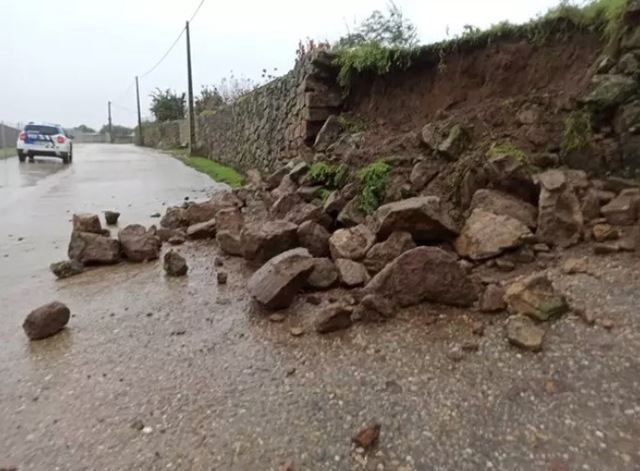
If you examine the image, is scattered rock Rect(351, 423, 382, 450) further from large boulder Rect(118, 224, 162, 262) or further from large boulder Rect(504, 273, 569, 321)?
large boulder Rect(118, 224, 162, 262)

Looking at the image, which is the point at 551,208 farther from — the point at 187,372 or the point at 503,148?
the point at 187,372

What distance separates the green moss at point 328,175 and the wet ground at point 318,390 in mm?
1933

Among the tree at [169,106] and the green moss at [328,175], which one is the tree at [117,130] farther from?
the green moss at [328,175]

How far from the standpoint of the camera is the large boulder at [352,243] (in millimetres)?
3379

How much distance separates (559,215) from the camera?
121 inches

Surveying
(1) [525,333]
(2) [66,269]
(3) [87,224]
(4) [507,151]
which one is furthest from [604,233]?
(3) [87,224]

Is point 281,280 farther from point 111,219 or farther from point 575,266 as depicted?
point 111,219

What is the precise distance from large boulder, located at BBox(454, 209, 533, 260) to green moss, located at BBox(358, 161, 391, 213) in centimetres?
98

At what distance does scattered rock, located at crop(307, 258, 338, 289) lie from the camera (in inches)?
125

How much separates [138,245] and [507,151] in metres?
3.44

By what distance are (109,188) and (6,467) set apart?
9.16 meters

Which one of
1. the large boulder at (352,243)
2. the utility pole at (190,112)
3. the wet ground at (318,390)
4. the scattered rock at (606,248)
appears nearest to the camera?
the wet ground at (318,390)

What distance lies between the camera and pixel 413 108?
5.71 m

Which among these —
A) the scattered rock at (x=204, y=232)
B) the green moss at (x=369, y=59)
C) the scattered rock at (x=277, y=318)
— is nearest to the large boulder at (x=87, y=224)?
the scattered rock at (x=204, y=232)
